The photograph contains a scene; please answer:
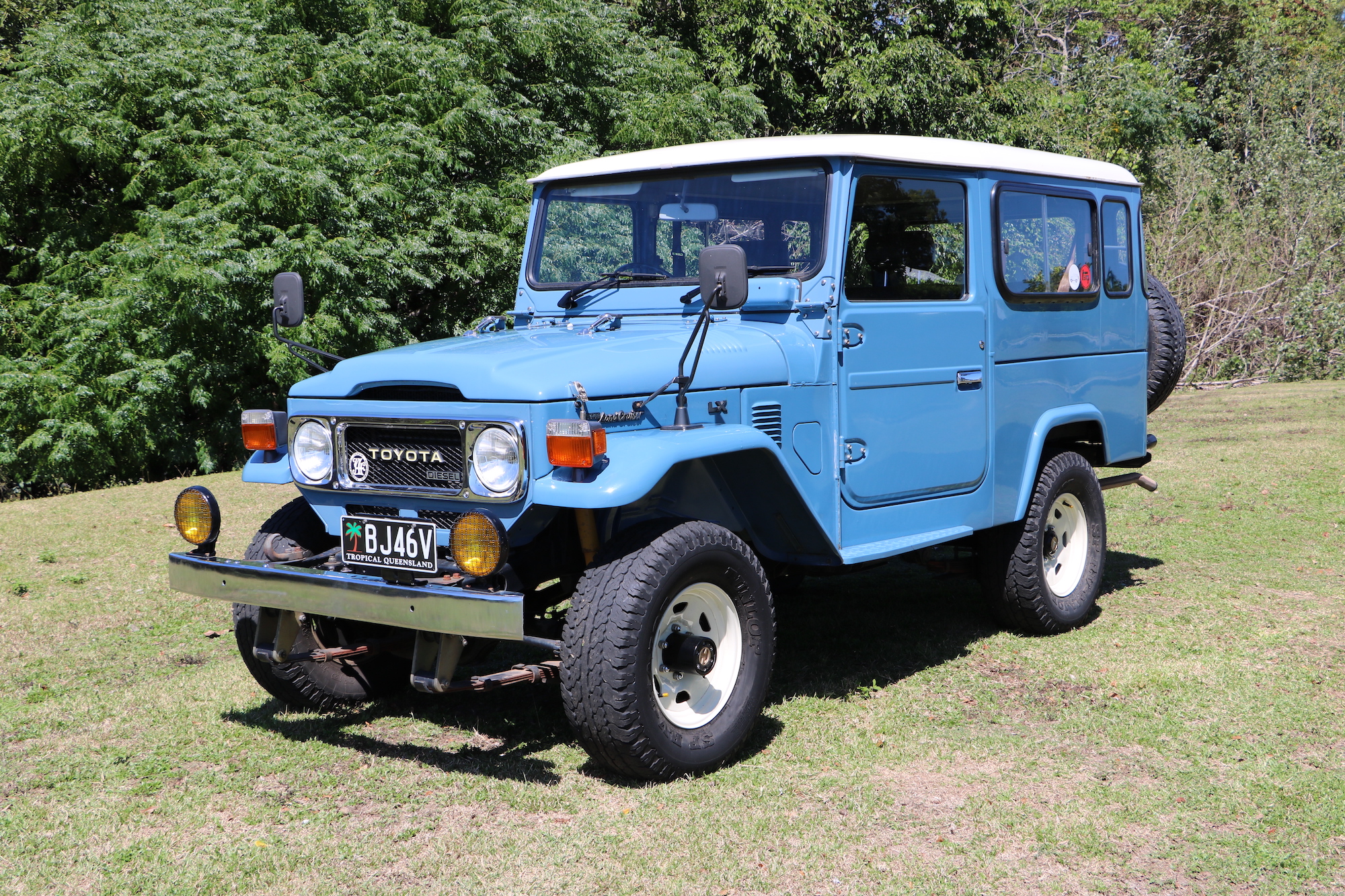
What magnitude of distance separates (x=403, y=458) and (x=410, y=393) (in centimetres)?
24

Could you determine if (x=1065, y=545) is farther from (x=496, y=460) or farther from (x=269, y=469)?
(x=269, y=469)

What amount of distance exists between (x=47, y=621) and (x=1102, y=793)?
5.60 meters

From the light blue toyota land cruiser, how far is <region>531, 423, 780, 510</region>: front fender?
0.04ft

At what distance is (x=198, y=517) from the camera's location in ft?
14.8

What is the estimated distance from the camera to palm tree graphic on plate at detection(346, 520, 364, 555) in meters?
4.23

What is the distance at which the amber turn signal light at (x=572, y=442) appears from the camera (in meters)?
3.85

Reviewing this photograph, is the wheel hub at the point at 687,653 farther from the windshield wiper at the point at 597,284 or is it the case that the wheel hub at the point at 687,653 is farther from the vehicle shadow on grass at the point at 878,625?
the windshield wiper at the point at 597,284

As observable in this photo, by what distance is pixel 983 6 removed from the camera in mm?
20219

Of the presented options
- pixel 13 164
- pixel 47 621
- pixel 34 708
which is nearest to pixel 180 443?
pixel 13 164

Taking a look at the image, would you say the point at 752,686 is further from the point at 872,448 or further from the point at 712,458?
the point at 872,448

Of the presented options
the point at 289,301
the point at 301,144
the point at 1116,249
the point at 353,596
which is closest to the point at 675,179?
the point at 289,301

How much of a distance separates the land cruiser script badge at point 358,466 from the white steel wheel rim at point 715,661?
4.05ft

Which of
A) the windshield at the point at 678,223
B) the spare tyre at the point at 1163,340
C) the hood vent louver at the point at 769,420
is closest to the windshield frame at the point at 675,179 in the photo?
the windshield at the point at 678,223

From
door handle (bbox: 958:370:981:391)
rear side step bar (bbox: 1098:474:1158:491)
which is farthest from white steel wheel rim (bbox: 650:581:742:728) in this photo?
rear side step bar (bbox: 1098:474:1158:491)
